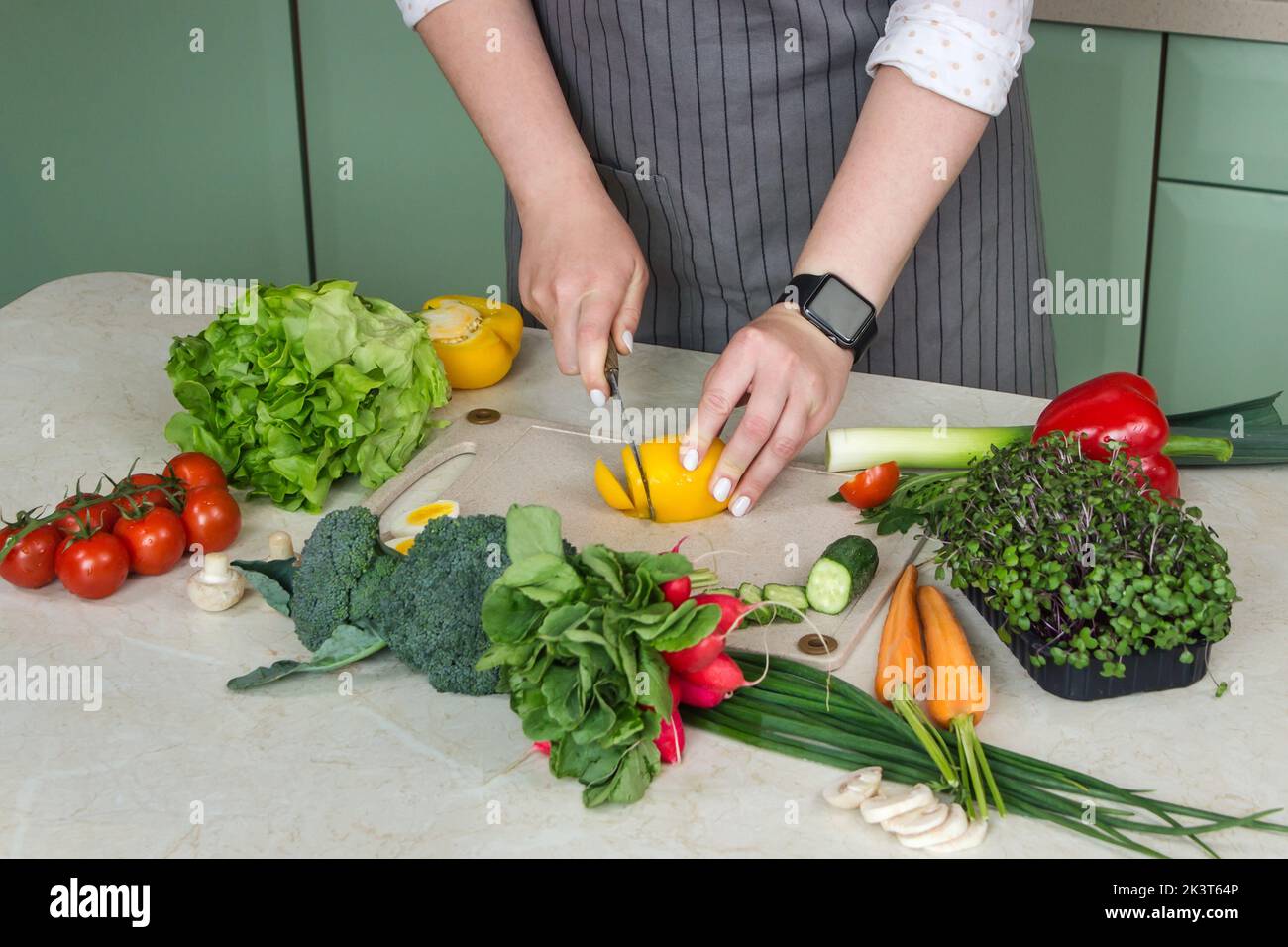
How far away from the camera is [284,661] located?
1064 millimetres

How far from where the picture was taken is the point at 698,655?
97 cm

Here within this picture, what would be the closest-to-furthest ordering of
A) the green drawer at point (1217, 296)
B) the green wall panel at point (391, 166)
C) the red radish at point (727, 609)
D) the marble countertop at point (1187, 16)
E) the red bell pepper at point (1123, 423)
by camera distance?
the red radish at point (727, 609) < the red bell pepper at point (1123, 423) < the marble countertop at point (1187, 16) < the green drawer at point (1217, 296) < the green wall panel at point (391, 166)

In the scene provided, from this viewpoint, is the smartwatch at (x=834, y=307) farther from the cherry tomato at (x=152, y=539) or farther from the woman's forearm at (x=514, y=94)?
the cherry tomato at (x=152, y=539)

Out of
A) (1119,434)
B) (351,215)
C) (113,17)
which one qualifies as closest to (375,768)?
(1119,434)

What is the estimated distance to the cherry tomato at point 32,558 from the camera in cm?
118

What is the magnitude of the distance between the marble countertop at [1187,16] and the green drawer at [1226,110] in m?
0.03

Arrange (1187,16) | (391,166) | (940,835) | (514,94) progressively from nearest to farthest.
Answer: (940,835) < (514,94) < (1187,16) < (391,166)

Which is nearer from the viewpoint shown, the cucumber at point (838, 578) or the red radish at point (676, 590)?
the red radish at point (676, 590)

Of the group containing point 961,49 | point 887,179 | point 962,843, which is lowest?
point 962,843

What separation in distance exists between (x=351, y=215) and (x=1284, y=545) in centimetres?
216

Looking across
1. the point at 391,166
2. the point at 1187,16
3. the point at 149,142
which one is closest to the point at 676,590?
the point at 1187,16

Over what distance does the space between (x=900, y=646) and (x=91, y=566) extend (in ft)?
2.17

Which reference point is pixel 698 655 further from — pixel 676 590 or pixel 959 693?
pixel 959 693

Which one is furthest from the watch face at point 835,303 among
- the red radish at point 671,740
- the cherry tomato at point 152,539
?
the cherry tomato at point 152,539
